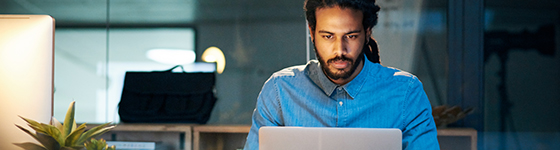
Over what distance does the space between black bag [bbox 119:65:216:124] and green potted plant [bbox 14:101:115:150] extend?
1423 mm

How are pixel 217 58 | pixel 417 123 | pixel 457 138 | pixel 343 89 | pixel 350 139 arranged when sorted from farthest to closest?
pixel 217 58 < pixel 457 138 < pixel 343 89 < pixel 417 123 < pixel 350 139

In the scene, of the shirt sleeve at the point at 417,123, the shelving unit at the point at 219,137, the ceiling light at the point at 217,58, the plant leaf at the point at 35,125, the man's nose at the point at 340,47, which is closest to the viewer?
the plant leaf at the point at 35,125

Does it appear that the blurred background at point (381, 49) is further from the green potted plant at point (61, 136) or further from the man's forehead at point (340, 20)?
the green potted plant at point (61, 136)

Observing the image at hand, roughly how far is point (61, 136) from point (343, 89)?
758 millimetres

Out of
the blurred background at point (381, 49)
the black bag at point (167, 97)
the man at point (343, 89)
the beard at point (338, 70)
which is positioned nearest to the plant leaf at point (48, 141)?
the man at point (343, 89)

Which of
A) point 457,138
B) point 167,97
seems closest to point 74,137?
point 167,97

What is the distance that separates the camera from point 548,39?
2391 millimetres

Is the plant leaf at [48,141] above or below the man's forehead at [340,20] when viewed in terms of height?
below

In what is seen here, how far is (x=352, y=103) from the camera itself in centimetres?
128

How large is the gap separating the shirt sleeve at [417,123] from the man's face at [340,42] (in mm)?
185

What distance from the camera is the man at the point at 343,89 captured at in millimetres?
1249

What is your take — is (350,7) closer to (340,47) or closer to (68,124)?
(340,47)

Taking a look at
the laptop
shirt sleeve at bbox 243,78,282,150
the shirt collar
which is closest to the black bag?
shirt sleeve at bbox 243,78,282,150

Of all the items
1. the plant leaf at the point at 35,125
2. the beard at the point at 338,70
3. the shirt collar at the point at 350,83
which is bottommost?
the plant leaf at the point at 35,125
